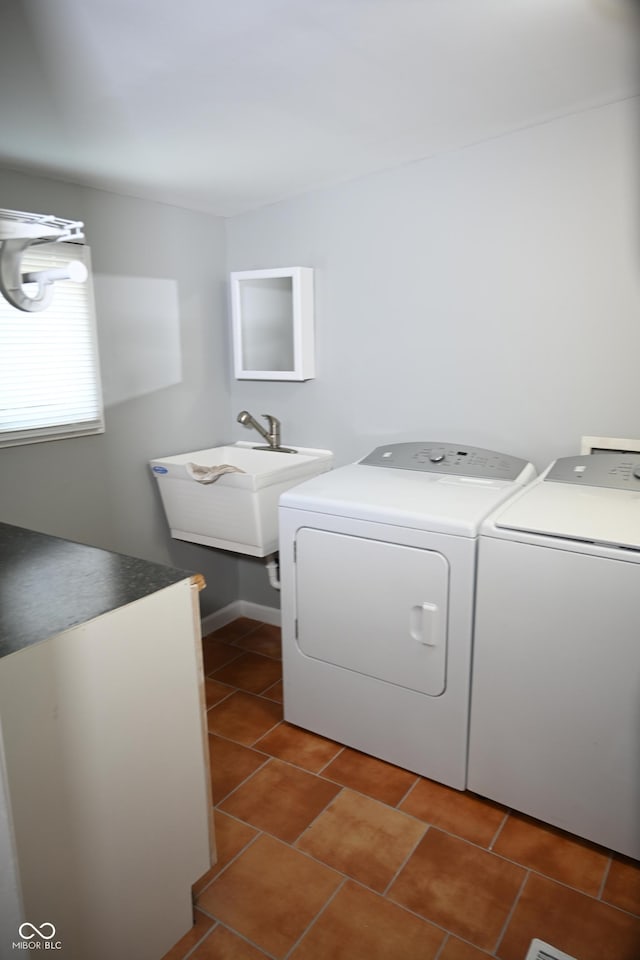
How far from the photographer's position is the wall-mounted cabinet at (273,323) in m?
2.75

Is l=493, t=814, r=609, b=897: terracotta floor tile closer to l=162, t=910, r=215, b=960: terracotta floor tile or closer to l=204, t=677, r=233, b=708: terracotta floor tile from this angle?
l=162, t=910, r=215, b=960: terracotta floor tile

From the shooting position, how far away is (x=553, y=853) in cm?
178

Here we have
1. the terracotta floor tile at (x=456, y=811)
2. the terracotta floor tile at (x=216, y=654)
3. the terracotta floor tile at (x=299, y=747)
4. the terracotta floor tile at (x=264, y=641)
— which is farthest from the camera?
the terracotta floor tile at (x=264, y=641)

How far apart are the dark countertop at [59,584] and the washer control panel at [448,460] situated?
48.8 inches

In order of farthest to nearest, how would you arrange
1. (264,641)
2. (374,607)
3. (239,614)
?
(239,614), (264,641), (374,607)

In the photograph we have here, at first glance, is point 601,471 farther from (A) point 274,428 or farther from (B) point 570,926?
(A) point 274,428

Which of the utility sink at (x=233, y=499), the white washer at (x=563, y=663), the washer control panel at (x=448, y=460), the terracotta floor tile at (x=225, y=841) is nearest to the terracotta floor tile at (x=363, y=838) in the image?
the terracotta floor tile at (x=225, y=841)

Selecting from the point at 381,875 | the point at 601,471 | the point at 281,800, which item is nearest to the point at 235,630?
the point at 281,800

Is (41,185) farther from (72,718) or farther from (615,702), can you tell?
(615,702)

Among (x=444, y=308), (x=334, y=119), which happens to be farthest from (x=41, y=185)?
(x=444, y=308)

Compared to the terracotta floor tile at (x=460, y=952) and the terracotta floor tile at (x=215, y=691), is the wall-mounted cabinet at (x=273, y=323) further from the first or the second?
the terracotta floor tile at (x=460, y=952)

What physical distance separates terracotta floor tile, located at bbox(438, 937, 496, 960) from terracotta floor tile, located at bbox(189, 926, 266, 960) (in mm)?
440

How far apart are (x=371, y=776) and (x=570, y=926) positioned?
2.42 ft

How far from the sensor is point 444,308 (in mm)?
2436
